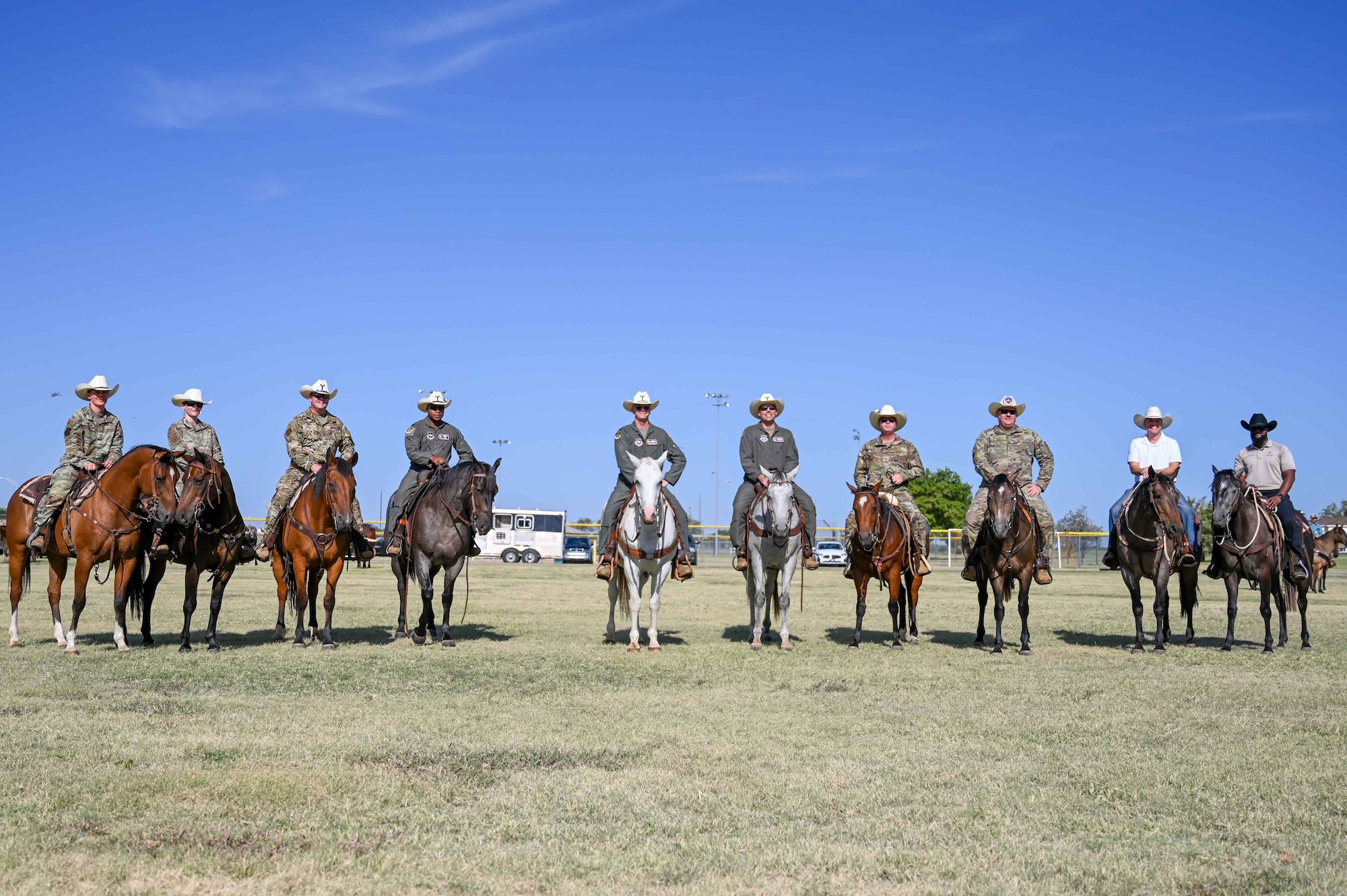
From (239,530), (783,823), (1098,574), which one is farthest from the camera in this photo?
(1098,574)

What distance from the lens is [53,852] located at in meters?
5.24

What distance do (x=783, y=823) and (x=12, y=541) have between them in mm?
12429

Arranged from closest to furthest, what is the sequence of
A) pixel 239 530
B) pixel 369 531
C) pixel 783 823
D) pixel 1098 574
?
1. pixel 783 823
2. pixel 239 530
3. pixel 369 531
4. pixel 1098 574

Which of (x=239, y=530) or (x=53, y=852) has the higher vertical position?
(x=239, y=530)

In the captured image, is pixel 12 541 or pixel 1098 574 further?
pixel 1098 574

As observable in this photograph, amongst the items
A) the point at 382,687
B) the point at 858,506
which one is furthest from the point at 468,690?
the point at 858,506

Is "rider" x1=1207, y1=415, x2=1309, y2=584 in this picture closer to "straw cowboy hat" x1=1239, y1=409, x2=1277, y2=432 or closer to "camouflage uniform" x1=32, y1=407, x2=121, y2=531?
"straw cowboy hat" x1=1239, y1=409, x2=1277, y2=432

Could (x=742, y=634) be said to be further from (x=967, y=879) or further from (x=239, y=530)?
(x=967, y=879)

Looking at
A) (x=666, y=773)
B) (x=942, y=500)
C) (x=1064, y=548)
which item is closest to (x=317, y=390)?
(x=666, y=773)

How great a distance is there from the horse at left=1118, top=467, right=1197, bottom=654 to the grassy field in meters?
1.56

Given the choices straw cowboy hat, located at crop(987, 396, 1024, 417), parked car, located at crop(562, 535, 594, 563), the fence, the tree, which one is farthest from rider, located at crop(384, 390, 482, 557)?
the tree

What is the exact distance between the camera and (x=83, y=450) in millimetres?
14273

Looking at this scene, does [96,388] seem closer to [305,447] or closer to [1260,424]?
[305,447]

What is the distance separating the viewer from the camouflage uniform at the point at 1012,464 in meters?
15.5
